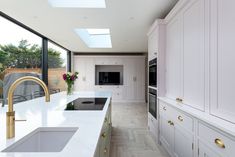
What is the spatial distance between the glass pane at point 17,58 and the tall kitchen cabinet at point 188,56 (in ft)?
9.10

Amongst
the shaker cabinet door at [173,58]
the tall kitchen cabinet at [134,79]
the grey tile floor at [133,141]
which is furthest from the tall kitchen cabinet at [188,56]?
the tall kitchen cabinet at [134,79]

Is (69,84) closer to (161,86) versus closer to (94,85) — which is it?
(161,86)

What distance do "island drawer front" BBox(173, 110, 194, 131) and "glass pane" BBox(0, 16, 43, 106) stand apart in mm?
2672

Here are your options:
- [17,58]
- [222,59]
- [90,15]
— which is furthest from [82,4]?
[222,59]

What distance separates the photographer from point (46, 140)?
1.17 metres

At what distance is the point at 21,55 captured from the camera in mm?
3719

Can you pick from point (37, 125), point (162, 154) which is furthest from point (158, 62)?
point (37, 125)

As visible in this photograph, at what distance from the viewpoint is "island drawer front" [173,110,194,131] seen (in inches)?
73.9

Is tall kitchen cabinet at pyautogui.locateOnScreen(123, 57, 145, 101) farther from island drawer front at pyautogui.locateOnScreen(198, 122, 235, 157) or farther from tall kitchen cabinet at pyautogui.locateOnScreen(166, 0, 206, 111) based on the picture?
island drawer front at pyautogui.locateOnScreen(198, 122, 235, 157)

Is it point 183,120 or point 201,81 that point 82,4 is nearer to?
point 201,81

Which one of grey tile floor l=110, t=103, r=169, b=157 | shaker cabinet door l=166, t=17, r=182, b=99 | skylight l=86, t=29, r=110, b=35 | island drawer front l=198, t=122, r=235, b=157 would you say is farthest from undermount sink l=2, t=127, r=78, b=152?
skylight l=86, t=29, r=110, b=35

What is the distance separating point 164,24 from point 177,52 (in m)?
0.83

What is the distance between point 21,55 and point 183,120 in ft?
11.3

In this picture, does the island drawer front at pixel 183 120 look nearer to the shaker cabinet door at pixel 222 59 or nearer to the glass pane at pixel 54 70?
the shaker cabinet door at pixel 222 59
